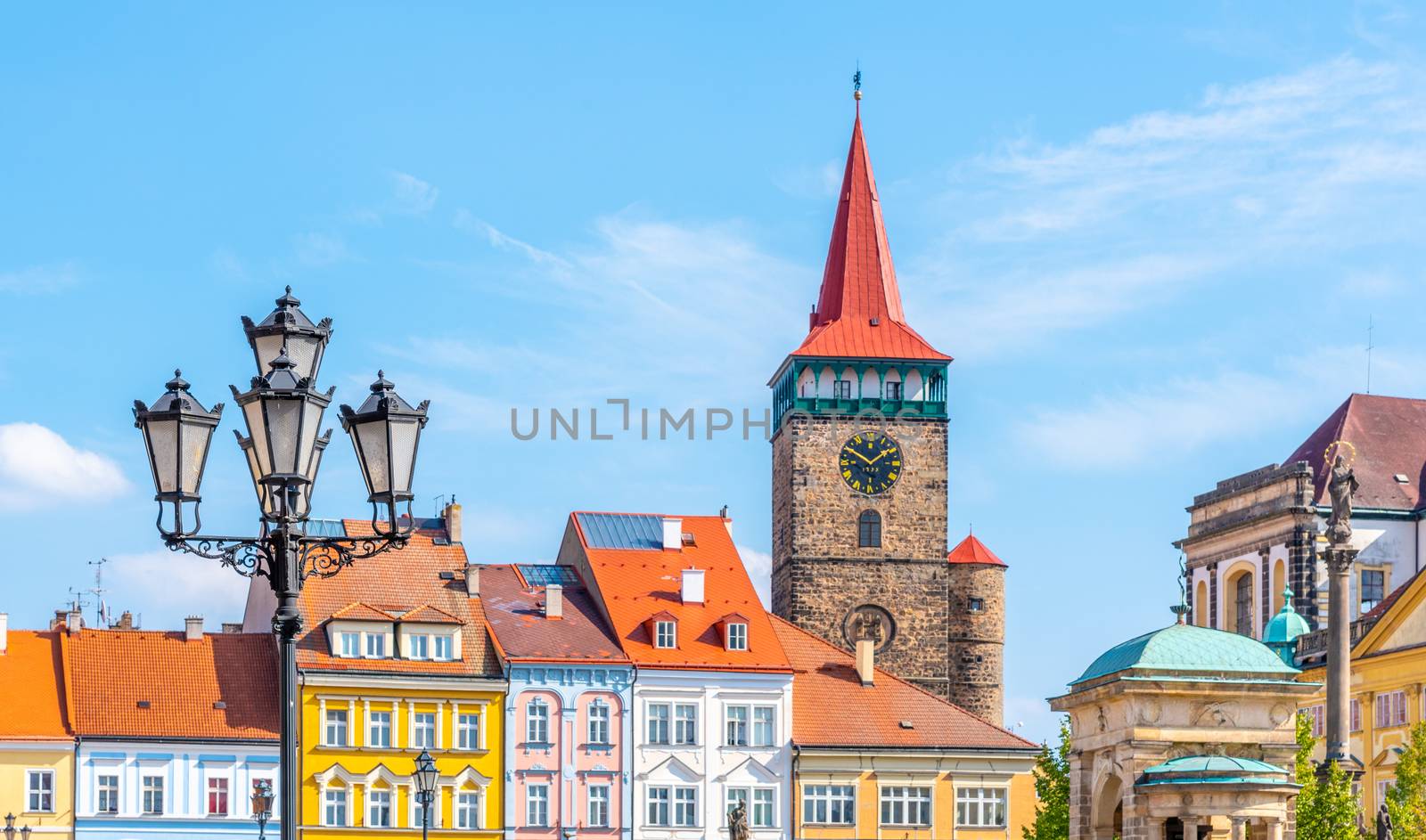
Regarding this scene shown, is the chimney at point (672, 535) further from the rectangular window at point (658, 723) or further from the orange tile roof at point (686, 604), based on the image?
the rectangular window at point (658, 723)

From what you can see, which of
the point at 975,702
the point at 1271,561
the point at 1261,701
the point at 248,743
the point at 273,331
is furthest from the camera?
the point at 975,702

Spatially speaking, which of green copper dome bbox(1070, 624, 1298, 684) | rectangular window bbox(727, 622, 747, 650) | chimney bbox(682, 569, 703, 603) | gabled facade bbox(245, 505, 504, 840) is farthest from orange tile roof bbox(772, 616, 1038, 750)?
green copper dome bbox(1070, 624, 1298, 684)

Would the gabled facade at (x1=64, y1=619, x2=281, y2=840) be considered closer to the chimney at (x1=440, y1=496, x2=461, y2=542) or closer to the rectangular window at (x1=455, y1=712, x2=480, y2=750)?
the rectangular window at (x1=455, y1=712, x2=480, y2=750)

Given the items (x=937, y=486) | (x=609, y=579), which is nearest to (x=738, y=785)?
(x=609, y=579)

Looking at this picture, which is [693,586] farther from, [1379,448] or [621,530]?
[1379,448]

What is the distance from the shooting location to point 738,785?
246ft

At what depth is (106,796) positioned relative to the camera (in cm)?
6975

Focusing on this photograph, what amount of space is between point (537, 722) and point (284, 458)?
5737 cm

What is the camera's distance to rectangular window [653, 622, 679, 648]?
250ft

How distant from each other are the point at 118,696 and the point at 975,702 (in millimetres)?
33139

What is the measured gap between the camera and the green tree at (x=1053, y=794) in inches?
2522

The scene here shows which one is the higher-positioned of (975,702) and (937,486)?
(937,486)

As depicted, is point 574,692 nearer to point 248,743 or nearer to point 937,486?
point 248,743

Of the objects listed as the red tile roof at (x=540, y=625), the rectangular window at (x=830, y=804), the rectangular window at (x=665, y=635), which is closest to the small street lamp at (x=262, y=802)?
the red tile roof at (x=540, y=625)
